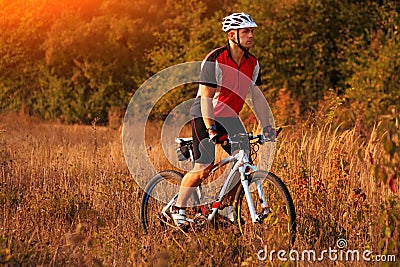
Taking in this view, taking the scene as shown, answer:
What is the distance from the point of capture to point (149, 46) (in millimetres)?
20719

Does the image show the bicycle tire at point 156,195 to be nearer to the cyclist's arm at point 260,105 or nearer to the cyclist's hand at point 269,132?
the cyclist's arm at point 260,105

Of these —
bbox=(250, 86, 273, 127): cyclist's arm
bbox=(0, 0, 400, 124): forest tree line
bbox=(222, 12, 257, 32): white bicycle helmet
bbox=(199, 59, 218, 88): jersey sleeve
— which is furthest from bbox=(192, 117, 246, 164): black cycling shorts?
bbox=(0, 0, 400, 124): forest tree line

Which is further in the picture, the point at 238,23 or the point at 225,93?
the point at 225,93

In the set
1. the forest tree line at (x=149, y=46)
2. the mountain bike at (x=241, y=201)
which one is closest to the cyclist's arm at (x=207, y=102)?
the mountain bike at (x=241, y=201)

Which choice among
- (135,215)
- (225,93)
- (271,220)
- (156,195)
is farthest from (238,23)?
(135,215)

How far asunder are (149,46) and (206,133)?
48.7 ft

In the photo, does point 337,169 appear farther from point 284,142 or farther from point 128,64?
point 128,64

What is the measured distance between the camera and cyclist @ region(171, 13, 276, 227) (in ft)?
19.9

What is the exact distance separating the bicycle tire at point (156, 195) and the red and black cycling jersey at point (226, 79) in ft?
2.81

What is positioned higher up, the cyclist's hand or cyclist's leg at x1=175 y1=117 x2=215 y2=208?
the cyclist's hand

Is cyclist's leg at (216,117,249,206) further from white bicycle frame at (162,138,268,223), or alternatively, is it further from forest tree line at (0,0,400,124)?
forest tree line at (0,0,400,124)

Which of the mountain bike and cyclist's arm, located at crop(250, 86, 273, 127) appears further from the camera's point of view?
cyclist's arm, located at crop(250, 86, 273, 127)

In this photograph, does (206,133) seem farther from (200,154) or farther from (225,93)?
(225,93)

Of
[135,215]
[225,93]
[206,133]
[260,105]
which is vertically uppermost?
[225,93]
